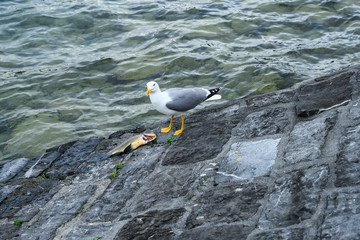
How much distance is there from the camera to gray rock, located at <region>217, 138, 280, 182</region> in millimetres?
3552

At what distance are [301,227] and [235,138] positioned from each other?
1.71 metres

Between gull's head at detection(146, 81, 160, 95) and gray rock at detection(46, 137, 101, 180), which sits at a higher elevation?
gull's head at detection(146, 81, 160, 95)

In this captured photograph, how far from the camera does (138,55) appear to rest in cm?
938

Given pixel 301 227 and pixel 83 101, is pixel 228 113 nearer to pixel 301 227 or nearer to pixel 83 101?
pixel 301 227

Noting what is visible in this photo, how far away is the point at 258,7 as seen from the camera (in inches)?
433

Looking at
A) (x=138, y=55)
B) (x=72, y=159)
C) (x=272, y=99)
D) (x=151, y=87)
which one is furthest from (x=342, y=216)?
(x=138, y=55)

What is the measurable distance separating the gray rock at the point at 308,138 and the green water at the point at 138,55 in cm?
358

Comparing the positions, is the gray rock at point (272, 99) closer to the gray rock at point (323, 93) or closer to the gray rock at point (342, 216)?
the gray rock at point (323, 93)

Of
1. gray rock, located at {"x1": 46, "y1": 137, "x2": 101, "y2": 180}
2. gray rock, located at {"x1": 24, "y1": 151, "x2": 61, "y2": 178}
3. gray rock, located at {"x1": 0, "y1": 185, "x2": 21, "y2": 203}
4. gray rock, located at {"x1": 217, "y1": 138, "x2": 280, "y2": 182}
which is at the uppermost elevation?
gray rock, located at {"x1": 217, "y1": 138, "x2": 280, "y2": 182}

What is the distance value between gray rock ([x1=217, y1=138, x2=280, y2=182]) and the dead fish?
1262 millimetres

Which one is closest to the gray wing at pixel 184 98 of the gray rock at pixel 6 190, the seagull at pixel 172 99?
the seagull at pixel 172 99

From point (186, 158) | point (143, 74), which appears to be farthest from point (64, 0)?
point (186, 158)

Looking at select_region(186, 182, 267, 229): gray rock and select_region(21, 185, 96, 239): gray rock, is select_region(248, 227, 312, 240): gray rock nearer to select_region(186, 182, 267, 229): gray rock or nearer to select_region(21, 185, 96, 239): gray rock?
select_region(186, 182, 267, 229): gray rock

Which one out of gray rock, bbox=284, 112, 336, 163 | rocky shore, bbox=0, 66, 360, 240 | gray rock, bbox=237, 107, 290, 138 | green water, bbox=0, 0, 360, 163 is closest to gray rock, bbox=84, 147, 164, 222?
rocky shore, bbox=0, 66, 360, 240
